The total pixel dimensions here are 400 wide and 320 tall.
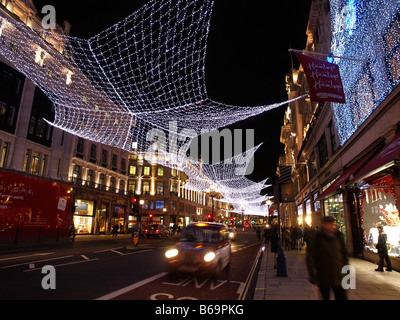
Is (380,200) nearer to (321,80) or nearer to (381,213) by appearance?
(381,213)

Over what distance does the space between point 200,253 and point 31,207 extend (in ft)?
73.7

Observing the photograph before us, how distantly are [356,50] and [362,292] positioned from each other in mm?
9882

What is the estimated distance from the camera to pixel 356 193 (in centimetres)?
1345

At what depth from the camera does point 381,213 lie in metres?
10.9

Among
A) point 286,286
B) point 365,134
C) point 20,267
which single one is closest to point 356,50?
point 365,134

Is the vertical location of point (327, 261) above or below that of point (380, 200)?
below

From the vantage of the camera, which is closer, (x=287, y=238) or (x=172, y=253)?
(x=172, y=253)

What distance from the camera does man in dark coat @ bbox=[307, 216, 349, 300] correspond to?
4.13 meters

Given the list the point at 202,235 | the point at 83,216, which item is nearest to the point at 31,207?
the point at 83,216

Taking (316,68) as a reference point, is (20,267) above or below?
below

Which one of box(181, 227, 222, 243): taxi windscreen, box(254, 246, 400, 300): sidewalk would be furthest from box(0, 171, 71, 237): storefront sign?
box(254, 246, 400, 300): sidewalk

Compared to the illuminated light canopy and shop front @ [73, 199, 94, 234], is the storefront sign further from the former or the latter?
the illuminated light canopy

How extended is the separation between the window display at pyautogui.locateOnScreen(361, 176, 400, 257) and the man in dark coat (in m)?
6.93
